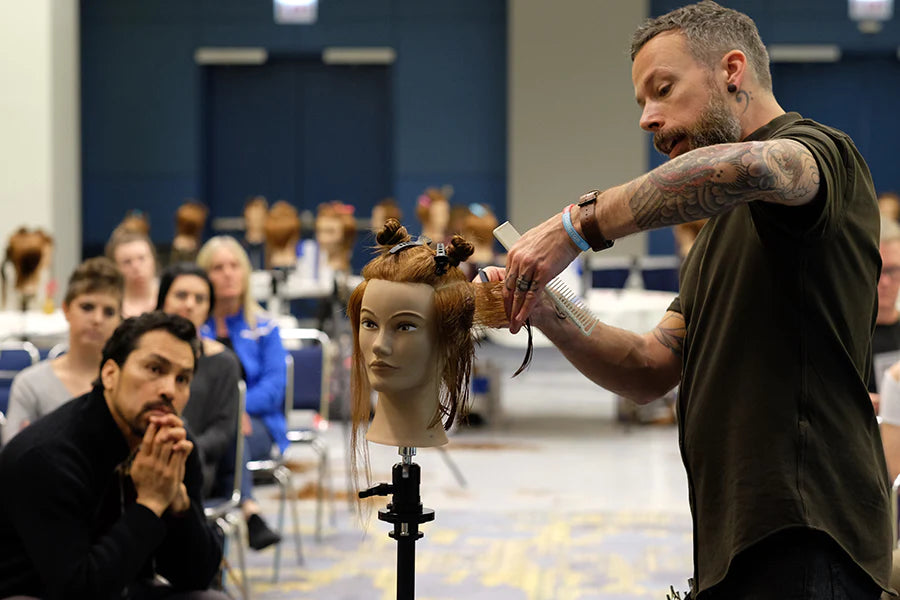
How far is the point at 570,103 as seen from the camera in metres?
14.9

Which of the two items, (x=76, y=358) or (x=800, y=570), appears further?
(x=76, y=358)

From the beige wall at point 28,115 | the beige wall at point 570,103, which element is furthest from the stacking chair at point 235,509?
the beige wall at point 570,103

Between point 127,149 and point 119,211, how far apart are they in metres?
0.79

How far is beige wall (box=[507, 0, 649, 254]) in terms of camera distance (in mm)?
14742

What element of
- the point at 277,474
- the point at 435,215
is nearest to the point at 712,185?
the point at 277,474

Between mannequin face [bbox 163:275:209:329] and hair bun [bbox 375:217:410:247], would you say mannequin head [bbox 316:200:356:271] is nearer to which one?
mannequin face [bbox 163:275:209:329]

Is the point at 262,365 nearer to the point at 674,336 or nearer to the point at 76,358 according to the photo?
the point at 76,358

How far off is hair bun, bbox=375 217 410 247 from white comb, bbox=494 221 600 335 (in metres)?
0.27

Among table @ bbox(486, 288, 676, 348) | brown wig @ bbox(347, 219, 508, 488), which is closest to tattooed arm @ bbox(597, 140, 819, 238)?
brown wig @ bbox(347, 219, 508, 488)

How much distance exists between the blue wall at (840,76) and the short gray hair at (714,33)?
13.2 meters

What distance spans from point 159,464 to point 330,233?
24.9ft

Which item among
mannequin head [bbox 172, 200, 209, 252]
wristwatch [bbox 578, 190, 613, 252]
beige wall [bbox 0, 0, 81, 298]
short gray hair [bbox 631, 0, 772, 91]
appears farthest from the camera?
beige wall [bbox 0, 0, 81, 298]

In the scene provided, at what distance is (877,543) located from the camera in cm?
182

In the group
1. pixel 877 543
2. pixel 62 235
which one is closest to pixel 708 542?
pixel 877 543
